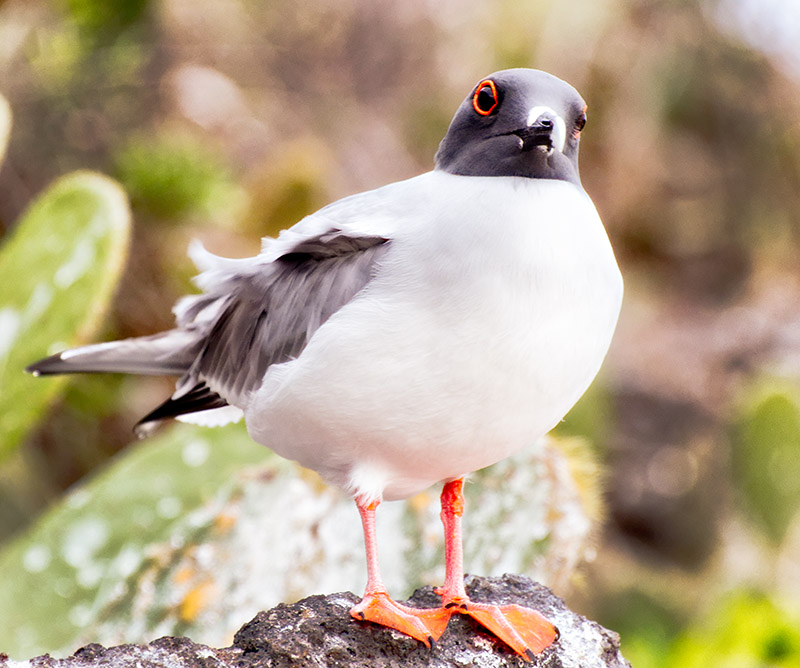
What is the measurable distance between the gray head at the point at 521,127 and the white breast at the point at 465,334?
2 centimetres

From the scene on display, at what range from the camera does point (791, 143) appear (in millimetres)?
5699

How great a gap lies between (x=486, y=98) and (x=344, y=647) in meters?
0.65

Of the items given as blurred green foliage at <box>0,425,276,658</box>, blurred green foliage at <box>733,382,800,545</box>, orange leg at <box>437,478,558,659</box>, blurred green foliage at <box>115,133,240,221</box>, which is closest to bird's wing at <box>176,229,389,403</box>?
orange leg at <box>437,478,558,659</box>

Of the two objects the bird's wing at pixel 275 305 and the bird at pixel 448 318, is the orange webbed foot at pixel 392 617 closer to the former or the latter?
the bird at pixel 448 318

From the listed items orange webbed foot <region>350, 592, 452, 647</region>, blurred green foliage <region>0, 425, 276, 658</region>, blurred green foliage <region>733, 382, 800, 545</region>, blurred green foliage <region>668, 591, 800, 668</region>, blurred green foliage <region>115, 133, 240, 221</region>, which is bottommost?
blurred green foliage <region>668, 591, 800, 668</region>

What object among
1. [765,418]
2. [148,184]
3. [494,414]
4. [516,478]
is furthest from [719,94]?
[494,414]

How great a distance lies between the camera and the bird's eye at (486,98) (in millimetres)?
1047

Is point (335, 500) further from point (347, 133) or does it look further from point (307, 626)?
point (347, 133)

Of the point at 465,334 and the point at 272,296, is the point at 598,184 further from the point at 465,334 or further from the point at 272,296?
the point at 465,334

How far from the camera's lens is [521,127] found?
102cm

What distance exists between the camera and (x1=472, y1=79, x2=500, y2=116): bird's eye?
1.05 m

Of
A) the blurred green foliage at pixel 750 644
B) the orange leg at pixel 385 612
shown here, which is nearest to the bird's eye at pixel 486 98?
the orange leg at pixel 385 612

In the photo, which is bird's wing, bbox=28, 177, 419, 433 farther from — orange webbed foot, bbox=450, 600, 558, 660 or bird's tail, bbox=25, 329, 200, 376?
orange webbed foot, bbox=450, 600, 558, 660

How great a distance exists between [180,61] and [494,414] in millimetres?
3410
